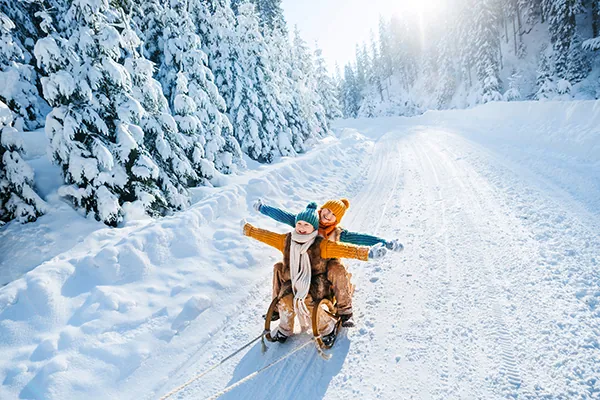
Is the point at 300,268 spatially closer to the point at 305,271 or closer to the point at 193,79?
the point at 305,271

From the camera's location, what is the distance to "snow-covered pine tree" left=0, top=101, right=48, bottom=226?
19.0 feet

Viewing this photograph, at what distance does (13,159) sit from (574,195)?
10703 millimetres

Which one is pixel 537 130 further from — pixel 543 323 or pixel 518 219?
pixel 543 323

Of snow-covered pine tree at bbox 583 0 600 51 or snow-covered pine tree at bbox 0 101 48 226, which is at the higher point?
snow-covered pine tree at bbox 583 0 600 51

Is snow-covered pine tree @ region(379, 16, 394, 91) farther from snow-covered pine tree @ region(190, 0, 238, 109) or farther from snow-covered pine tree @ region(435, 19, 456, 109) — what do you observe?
snow-covered pine tree @ region(190, 0, 238, 109)

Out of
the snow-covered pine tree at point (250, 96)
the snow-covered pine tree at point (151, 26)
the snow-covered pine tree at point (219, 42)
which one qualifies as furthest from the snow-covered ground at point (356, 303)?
the snow-covered pine tree at point (219, 42)

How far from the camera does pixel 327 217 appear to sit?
3945mm

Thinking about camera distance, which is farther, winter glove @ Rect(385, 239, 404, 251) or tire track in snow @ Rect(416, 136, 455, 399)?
winter glove @ Rect(385, 239, 404, 251)

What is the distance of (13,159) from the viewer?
586cm

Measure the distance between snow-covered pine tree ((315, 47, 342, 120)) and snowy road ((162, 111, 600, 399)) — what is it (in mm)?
28432

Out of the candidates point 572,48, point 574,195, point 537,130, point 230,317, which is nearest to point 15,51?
point 230,317

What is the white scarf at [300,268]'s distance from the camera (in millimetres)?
3521

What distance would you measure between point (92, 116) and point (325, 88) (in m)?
30.8

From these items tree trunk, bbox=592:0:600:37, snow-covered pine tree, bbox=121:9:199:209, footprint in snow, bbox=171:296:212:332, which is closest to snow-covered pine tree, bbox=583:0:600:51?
tree trunk, bbox=592:0:600:37
